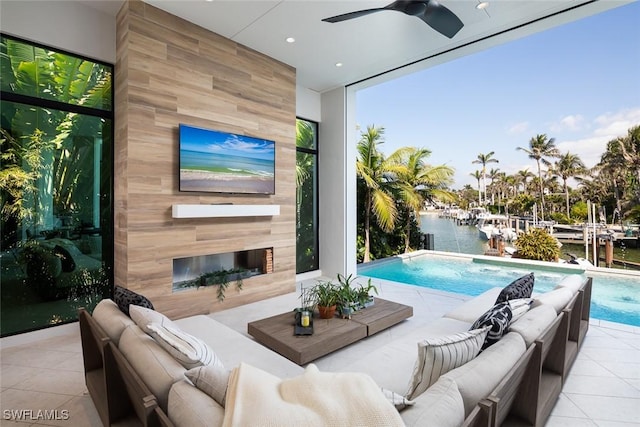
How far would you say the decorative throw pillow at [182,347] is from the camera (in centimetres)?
134

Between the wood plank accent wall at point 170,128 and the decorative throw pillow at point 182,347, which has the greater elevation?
the wood plank accent wall at point 170,128

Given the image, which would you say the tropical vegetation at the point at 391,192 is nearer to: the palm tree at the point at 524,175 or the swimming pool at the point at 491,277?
the swimming pool at the point at 491,277

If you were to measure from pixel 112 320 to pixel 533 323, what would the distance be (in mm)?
2263

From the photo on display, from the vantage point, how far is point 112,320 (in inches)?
69.4

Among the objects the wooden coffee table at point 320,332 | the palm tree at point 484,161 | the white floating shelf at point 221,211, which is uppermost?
the palm tree at point 484,161

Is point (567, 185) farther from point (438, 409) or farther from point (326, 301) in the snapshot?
point (438, 409)

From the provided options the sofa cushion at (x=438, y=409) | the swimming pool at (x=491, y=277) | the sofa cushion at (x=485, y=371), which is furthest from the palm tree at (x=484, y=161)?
the sofa cushion at (x=438, y=409)

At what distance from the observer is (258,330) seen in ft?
8.82

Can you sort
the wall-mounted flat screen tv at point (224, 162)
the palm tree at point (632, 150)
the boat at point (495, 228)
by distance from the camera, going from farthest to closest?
the boat at point (495, 228) → the palm tree at point (632, 150) → the wall-mounted flat screen tv at point (224, 162)

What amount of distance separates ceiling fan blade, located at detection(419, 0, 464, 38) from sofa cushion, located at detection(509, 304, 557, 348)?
2342 millimetres

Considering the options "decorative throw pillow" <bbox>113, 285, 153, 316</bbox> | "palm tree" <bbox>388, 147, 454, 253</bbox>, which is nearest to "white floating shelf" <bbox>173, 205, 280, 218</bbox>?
"decorative throw pillow" <bbox>113, 285, 153, 316</bbox>

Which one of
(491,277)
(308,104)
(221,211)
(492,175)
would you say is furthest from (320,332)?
(492,175)

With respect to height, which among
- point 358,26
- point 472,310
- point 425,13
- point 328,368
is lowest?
point 328,368

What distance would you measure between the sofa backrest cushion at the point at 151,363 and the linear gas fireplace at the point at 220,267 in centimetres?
207
